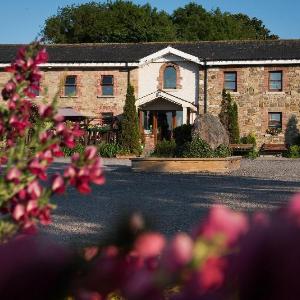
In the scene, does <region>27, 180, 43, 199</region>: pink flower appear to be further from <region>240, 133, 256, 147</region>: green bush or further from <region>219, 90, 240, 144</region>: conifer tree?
<region>240, 133, 256, 147</region>: green bush

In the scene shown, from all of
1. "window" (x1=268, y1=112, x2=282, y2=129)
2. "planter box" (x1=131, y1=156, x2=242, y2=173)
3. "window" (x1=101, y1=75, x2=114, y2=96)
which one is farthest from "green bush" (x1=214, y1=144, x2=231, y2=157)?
"window" (x1=101, y1=75, x2=114, y2=96)

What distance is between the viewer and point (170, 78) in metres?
34.7

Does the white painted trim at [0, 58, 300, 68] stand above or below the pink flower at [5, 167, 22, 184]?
above

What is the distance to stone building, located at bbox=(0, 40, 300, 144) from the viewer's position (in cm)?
3278

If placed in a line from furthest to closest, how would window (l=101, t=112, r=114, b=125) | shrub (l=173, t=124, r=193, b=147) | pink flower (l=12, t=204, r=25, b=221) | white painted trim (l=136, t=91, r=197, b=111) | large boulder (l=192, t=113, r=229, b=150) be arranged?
1. window (l=101, t=112, r=114, b=125)
2. white painted trim (l=136, t=91, r=197, b=111)
3. shrub (l=173, t=124, r=193, b=147)
4. large boulder (l=192, t=113, r=229, b=150)
5. pink flower (l=12, t=204, r=25, b=221)

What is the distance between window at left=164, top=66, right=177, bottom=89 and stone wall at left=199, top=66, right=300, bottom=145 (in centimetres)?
276

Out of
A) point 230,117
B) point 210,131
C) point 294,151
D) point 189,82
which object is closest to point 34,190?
point 210,131

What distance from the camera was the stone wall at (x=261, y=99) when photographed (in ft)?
107

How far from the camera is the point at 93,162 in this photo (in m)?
1.74

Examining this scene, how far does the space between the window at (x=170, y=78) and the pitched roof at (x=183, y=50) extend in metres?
1.65

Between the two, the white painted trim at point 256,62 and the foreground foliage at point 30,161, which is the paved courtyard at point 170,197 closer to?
the foreground foliage at point 30,161

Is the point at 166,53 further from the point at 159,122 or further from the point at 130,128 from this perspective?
the point at 130,128

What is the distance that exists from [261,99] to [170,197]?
22.4 m

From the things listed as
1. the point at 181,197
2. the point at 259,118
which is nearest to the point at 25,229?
the point at 181,197
